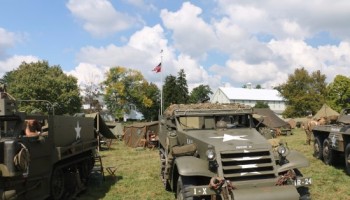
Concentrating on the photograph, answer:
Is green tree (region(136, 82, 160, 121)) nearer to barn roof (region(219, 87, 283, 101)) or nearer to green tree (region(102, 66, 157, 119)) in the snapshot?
green tree (region(102, 66, 157, 119))

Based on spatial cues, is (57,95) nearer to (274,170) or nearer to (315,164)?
(315,164)

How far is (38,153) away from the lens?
27.8 feet

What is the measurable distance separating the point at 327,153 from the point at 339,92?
50.1 meters

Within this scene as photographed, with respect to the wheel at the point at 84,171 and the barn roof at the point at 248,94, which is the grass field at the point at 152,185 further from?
the barn roof at the point at 248,94

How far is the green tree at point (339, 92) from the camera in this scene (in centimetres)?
6003

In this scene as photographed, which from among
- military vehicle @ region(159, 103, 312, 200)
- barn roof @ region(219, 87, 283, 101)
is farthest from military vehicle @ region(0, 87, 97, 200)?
barn roof @ region(219, 87, 283, 101)

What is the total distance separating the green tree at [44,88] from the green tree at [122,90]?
981 inches

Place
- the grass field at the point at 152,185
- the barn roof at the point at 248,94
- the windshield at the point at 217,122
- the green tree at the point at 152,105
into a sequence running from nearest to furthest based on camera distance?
the windshield at the point at 217,122, the grass field at the point at 152,185, the green tree at the point at 152,105, the barn roof at the point at 248,94

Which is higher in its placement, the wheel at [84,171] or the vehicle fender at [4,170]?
the vehicle fender at [4,170]

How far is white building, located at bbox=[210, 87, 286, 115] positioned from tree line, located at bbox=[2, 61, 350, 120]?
67.2ft

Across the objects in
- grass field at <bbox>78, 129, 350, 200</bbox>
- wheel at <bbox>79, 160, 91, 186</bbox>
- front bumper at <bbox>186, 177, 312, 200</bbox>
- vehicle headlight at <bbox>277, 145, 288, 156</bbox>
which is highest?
vehicle headlight at <bbox>277, 145, 288, 156</bbox>

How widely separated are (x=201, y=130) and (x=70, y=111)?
4216 centimetres

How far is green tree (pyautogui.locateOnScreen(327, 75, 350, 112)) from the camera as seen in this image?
60028 mm

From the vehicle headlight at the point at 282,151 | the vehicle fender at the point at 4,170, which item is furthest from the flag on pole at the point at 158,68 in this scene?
the vehicle fender at the point at 4,170
